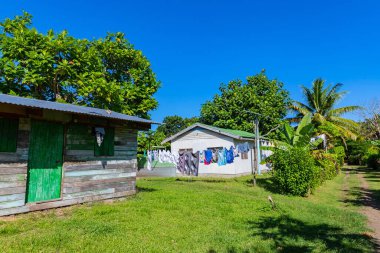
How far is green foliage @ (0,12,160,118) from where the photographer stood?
56.8 ft

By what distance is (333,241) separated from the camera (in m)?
6.15

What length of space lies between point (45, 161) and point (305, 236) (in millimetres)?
7310

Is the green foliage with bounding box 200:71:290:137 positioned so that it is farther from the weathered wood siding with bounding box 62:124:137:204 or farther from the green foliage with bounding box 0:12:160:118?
the weathered wood siding with bounding box 62:124:137:204

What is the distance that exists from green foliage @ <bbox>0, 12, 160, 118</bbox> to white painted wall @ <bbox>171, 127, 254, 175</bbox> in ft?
13.6

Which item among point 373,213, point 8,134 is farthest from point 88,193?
point 373,213

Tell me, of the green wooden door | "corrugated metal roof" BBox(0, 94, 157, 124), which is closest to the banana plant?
"corrugated metal roof" BBox(0, 94, 157, 124)

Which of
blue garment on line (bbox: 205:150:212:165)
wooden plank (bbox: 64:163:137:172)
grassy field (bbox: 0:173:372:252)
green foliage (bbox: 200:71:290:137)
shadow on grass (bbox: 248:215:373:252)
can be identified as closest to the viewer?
grassy field (bbox: 0:173:372:252)

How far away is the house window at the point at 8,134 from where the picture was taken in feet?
22.5

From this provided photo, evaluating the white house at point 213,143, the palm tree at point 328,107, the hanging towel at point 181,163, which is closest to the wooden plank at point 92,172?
the white house at point 213,143

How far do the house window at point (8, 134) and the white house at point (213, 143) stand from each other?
52.4 ft

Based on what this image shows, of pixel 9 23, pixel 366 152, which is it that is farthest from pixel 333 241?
pixel 366 152

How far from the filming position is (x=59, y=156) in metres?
8.12

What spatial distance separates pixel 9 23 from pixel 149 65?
10.5 m

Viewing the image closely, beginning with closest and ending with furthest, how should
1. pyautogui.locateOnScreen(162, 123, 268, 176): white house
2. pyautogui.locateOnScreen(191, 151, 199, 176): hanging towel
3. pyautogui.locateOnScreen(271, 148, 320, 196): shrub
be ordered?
pyautogui.locateOnScreen(271, 148, 320, 196): shrub → pyautogui.locateOnScreen(162, 123, 268, 176): white house → pyautogui.locateOnScreen(191, 151, 199, 176): hanging towel
